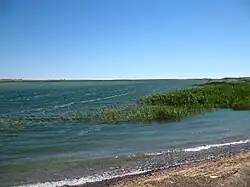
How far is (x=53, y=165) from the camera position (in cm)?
1739

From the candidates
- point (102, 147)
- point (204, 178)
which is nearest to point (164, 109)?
point (102, 147)

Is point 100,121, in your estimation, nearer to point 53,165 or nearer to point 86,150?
point 86,150

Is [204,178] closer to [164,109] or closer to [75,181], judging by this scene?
[75,181]

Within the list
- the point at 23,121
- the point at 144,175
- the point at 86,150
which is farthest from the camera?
the point at 23,121

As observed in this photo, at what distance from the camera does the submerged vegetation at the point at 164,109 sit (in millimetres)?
35219

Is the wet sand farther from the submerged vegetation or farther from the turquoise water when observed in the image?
the submerged vegetation

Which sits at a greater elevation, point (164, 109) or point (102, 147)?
point (164, 109)

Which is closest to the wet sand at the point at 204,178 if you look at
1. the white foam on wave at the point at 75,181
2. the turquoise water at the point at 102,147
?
the white foam on wave at the point at 75,181

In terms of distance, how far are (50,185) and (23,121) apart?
22.8 m

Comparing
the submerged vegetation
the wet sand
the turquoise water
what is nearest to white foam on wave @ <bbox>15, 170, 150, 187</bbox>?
the turquoise water

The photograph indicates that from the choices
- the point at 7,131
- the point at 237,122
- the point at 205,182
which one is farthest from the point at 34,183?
the point at 237,122

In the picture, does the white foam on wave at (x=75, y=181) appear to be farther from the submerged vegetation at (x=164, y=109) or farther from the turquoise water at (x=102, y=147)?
the submerged vegetation at (x=164, y=109)

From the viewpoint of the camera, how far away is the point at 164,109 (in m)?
37.1

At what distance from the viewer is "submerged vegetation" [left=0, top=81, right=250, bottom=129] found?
116 feet
